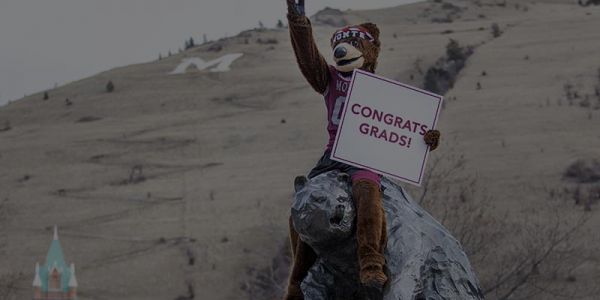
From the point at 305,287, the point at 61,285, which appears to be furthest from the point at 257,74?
the point at 305,287

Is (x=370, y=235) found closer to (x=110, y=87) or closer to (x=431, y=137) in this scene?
(x=431, y=137)

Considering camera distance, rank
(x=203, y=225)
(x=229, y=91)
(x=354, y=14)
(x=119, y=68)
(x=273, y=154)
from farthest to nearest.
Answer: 1. (x=354, y=14)
2. (x=119, y=68)
3. (x=229, y=91)
4. (x=273, y=154)
5. (x=203, y=225)

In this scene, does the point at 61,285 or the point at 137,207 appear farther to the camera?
the point at 137,207

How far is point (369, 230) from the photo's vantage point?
10711 mm

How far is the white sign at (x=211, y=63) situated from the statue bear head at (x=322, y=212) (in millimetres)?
65079

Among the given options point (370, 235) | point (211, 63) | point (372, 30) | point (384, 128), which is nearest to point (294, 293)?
point (370, 235)

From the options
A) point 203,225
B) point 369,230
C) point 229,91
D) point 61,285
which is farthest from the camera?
point 229,91

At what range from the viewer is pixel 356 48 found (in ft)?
38.2

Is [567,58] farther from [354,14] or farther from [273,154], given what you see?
[354,14]

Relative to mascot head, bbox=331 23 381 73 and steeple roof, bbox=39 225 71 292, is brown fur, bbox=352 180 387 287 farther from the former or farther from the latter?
steeple roof, bbox=39 225 71 292

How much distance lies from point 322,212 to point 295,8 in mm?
1398

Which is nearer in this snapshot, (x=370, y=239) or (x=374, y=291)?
(x=370, y=239)

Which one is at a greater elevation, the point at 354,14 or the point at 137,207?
the point at 354,14

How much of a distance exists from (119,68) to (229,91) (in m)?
9.92
